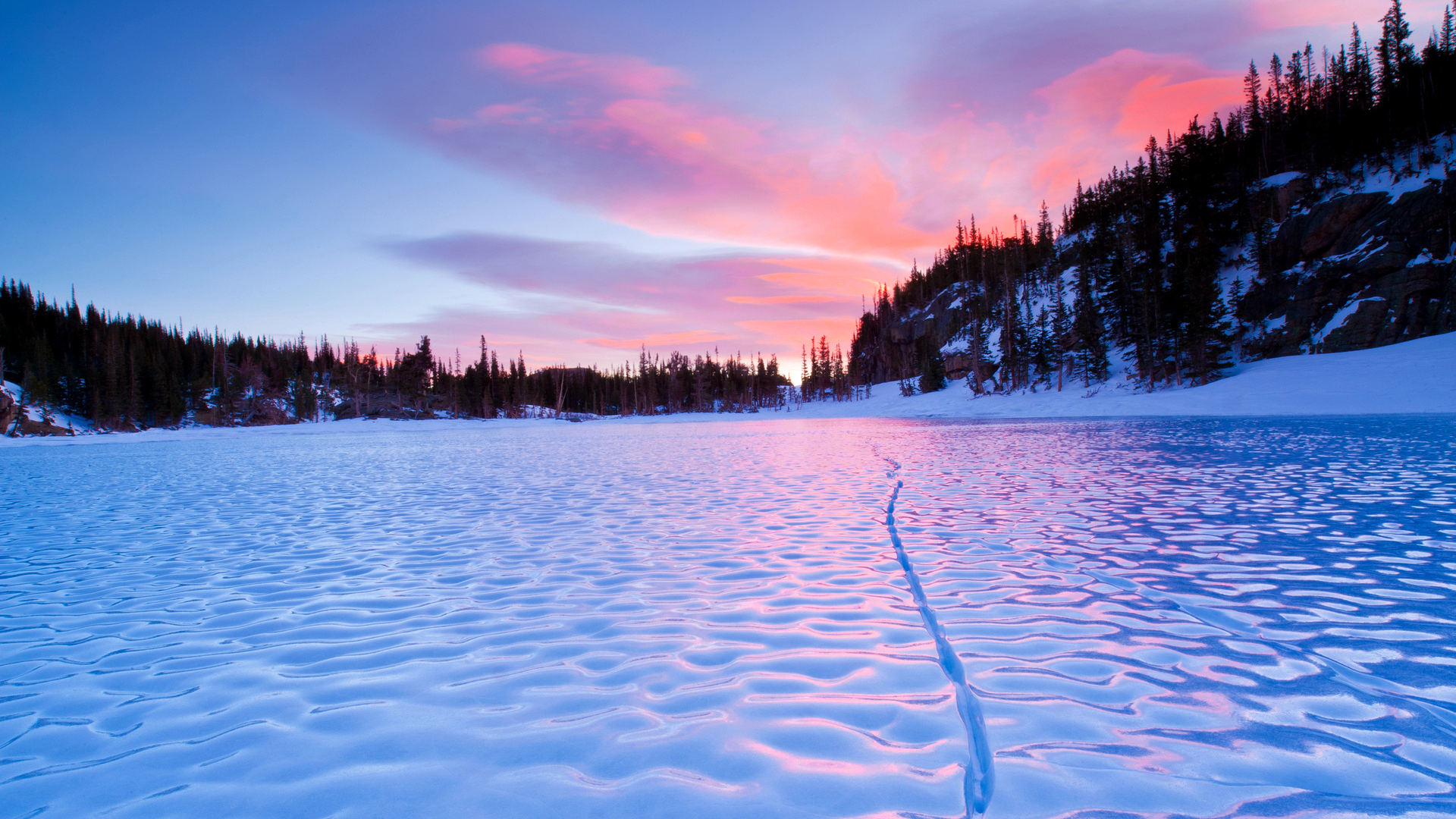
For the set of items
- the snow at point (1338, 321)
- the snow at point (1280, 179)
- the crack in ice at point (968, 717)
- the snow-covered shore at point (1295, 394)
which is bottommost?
the crack in ice at point (968, 717)

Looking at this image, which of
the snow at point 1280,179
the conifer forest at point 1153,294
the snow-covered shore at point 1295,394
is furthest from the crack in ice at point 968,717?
the snow at point 1280,179

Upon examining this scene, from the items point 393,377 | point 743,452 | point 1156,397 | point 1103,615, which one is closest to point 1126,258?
point 1156,397

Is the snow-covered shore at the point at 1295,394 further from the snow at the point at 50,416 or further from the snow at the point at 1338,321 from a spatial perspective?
the snow at the point at 50,416

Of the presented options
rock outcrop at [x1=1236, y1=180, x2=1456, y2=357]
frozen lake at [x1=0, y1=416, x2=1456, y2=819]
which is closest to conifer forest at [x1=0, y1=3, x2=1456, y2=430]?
rock outcrop at [x1=1236, y1=180, x2=1456, y2=357]

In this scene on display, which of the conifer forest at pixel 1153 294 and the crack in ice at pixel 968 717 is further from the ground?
the conifer forest at pixel 1153 294

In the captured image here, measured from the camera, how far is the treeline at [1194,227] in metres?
46.9

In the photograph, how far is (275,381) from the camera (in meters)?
91.9

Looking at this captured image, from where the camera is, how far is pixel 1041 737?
104 inches

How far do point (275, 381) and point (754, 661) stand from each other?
11295cm

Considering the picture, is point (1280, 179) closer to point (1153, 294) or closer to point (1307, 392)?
point (1153, 294)

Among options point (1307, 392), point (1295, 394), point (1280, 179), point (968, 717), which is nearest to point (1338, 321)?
point (1307, 392)

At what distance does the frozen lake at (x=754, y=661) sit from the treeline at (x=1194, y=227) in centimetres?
4580

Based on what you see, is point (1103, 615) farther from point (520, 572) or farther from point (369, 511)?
point (369, 511)

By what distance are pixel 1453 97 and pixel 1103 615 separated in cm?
7777
